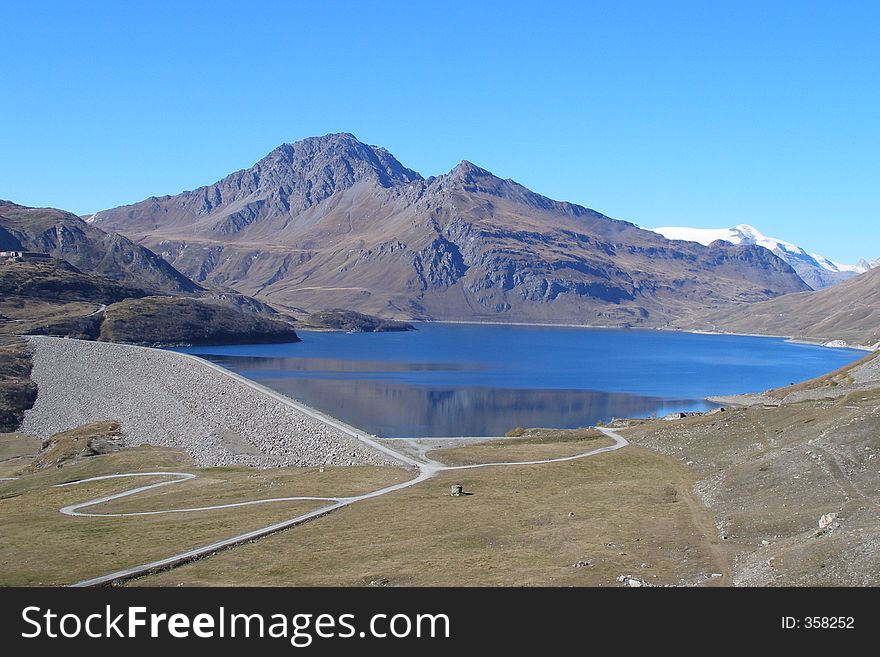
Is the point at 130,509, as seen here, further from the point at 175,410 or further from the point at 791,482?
the point at 175,410

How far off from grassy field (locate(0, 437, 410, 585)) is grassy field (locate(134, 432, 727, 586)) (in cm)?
400

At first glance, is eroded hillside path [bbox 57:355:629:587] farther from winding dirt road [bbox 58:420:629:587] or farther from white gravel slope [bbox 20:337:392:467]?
white gravel slope [bbox 20:337:392:467]

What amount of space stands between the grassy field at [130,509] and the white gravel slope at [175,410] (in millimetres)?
5115

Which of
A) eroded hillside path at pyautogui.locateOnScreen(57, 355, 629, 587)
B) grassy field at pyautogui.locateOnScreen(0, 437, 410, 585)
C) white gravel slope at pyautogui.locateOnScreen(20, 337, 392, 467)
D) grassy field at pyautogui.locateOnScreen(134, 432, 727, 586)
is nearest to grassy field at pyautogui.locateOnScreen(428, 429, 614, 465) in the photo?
eroded hillside path at pyautogui.locateOnScreen(57, 355, 629, 587)

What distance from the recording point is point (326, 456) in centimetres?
7762

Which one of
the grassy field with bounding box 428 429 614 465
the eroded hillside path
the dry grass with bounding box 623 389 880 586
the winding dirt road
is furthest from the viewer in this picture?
the grassy field with bounding box 428 429 614 465

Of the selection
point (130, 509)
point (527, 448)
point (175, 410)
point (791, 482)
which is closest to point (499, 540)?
point (791, 482)

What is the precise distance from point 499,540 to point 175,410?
2992 inches

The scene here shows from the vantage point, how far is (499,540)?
140ft

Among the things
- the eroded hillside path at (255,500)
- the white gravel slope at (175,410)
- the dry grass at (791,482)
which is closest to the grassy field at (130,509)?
the eroded hillside path at (255,500)

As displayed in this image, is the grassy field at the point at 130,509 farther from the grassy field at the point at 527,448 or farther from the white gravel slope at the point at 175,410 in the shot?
the grassy field at the point at 527,448

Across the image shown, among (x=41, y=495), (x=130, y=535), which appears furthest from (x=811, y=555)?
(x=41, y=495)

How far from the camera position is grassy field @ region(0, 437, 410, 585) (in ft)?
137

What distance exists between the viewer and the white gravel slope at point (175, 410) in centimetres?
8181
